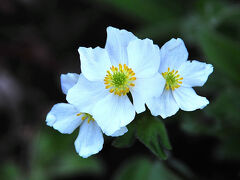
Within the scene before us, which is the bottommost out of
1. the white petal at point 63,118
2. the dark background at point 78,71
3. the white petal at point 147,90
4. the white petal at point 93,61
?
the dark background at point 78,71

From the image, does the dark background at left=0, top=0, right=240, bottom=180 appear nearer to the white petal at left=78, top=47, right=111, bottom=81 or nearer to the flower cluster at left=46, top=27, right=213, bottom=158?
the flower cluster at left=46, top=27, right=213, bottom=158

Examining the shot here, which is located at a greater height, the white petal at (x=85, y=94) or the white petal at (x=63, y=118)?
the white petal at (x=85, y=94)

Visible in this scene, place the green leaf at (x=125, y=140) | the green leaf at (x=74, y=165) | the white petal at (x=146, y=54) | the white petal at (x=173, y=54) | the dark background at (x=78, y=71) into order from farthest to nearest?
the green leaf at (x=74, y=165) < the dark background at (x=78, y=71) < the green leaf at (x=125, y=140) < the white petal at (x=173, y=54) < the white petal at (x=146, y=54)

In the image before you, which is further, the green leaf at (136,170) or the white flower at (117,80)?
the green leaf at (136,170)

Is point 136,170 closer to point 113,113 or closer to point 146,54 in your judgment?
point 113,113

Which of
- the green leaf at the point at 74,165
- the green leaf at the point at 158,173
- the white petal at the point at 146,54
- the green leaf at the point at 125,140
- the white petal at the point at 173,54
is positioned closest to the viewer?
the white petal at the point at 146,54

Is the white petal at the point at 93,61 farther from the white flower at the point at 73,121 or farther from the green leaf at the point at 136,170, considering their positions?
the green leaf at the point at 136,170

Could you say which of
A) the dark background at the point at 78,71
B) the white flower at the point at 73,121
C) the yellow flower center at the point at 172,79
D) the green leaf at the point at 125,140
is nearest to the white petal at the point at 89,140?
the white flower at the point at 73,121

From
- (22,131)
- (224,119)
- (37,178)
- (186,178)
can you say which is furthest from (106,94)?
(22,131)
